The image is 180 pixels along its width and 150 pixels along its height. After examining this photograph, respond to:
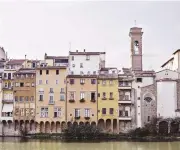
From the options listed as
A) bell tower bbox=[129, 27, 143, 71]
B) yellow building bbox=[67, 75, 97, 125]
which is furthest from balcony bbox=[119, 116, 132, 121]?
bell tower bbox=[129, 27, 143, 71]

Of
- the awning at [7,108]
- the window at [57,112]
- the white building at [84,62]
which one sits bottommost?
the window at [57,112]

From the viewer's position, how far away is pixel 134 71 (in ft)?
170

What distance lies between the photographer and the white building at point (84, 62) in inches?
2085

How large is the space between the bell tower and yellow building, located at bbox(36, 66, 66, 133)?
9.46 metres

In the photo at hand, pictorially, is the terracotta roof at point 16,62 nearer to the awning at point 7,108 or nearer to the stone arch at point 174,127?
the awning at point 7,108

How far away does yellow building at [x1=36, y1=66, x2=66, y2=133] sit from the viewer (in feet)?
168

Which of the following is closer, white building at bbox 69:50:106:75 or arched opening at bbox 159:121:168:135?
arched opening at bbox 159:121:168:135

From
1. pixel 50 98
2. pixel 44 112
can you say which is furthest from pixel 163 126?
pixel 44 112

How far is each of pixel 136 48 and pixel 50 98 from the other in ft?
44.3

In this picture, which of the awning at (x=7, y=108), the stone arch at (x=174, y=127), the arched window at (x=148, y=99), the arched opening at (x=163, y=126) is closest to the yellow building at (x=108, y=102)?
the arched window at (x=148, y=99)

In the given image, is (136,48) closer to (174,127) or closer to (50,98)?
(174,127)

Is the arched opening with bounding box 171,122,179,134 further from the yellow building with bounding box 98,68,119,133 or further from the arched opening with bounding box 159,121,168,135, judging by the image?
the yellow building with bounding box 98,68,119,133

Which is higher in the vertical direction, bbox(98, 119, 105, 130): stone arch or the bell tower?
the bell tower

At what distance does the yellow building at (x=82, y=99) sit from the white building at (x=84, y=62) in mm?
1859
